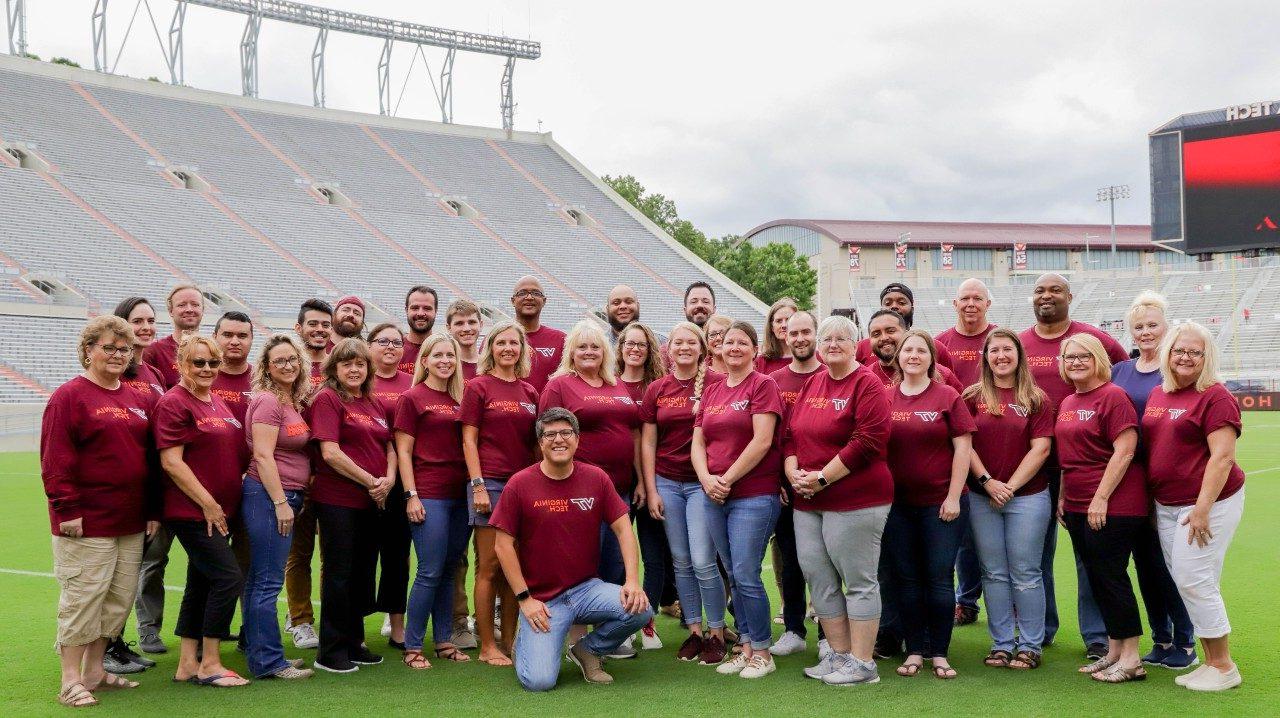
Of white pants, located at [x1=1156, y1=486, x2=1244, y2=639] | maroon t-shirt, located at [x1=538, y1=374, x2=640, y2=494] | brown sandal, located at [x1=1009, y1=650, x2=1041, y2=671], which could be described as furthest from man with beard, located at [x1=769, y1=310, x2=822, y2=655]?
white pants, located at [x1=1156, y1=486, x2=1244, y2=639]

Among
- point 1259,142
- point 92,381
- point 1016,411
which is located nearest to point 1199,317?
point 1259,142

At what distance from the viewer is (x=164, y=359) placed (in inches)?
246

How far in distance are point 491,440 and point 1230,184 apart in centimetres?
2912

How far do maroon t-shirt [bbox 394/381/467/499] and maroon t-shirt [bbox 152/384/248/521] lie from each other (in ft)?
2.95

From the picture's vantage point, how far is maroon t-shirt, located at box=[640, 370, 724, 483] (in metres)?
5.81

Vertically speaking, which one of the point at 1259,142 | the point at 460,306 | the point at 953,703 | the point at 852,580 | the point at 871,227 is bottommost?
the point at 953,703

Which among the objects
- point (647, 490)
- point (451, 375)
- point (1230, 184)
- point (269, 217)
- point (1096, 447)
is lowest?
point (647, 490)

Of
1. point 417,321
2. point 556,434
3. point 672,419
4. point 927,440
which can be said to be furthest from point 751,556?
point 417,321

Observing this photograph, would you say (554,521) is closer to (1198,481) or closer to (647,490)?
(647,490)

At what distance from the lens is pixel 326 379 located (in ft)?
18.5

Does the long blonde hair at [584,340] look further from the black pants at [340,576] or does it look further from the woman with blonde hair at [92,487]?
the woman with blonde hair at [92,487]

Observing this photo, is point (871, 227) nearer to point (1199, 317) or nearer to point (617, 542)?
point (1199, 317)

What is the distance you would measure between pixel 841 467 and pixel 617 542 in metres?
1.42

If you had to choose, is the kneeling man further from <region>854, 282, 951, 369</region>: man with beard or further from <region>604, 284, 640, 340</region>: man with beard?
<region>854, 282, 951, 369</region>: man with beard
